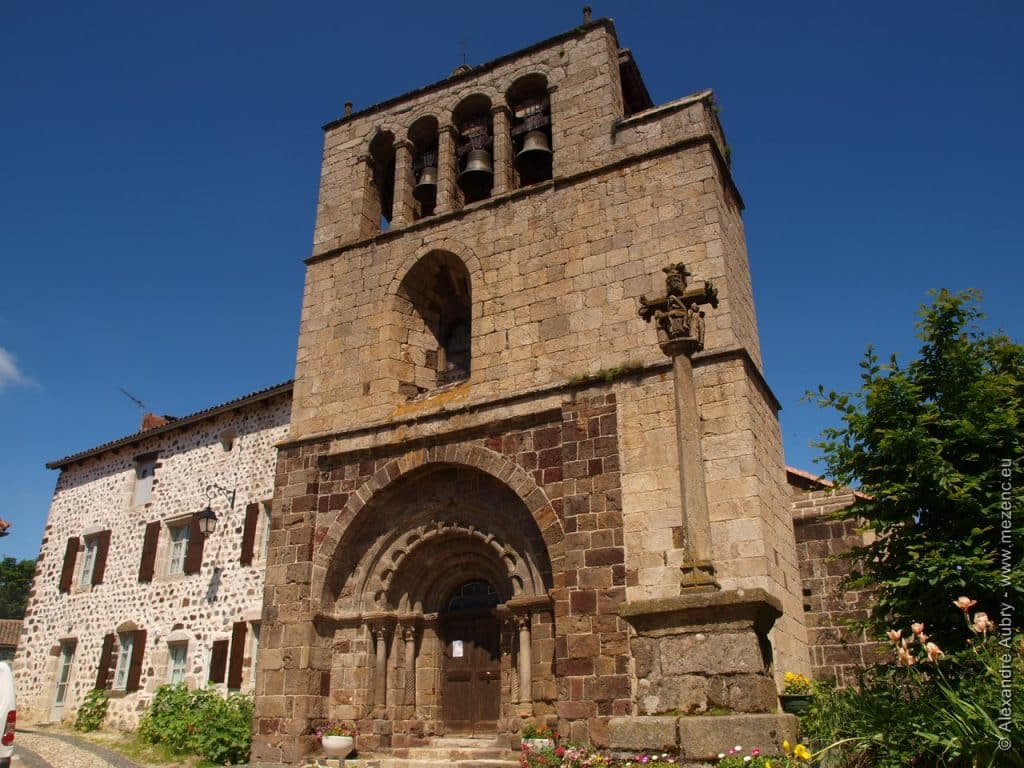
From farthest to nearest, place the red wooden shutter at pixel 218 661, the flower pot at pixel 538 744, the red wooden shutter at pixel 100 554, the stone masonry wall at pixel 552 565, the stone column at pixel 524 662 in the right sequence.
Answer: the red wooden shutter at pixel 100 554
the red wooden shutter at pixel 218 661
the stone column at pixel 524 662
the stone masonry wall at pixel 552 565
the flower pot at pixel 538 744

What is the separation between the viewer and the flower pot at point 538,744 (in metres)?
8.44

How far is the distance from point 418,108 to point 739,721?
35.7 feet

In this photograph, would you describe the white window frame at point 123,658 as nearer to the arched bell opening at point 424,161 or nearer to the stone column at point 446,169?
the arched bell opening at point 424,161

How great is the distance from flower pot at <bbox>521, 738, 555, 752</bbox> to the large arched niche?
1872mm

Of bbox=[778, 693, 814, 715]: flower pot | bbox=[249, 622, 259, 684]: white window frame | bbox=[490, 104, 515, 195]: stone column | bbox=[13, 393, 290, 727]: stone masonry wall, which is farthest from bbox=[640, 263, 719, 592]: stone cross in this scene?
bbox=[13, 393, 290, 727]: stone masonry wall

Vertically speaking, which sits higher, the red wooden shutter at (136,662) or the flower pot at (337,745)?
Result: the red wooden shutter at (136,662)

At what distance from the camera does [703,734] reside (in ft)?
17.4

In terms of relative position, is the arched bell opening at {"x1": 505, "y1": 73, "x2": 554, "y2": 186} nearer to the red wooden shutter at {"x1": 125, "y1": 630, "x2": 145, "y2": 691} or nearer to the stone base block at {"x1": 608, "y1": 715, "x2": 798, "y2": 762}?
the stone base block at {"x1": 608, "y1": 715, "x2": 798, "y2": 762}

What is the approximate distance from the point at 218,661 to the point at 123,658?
3104 mm

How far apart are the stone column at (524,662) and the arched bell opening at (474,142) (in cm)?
651

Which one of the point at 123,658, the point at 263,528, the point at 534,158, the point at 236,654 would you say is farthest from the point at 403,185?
the point at 123,658

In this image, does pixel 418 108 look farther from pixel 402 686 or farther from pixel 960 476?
pixel 960 476

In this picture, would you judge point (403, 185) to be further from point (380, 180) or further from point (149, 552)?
point (149, 552)

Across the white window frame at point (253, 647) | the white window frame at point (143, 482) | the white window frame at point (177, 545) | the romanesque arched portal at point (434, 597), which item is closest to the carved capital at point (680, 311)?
the romanesque arched portal at point (434, 597)
